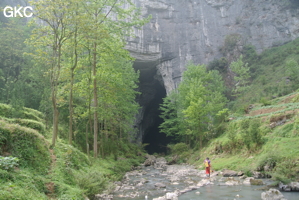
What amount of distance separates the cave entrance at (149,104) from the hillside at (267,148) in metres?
28.0

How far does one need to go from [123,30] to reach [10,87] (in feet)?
47.8

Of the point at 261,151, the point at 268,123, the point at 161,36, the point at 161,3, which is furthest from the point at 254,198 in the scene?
the point at 161,3

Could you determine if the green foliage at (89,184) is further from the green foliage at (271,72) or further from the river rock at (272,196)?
the green foliage at (271,72)

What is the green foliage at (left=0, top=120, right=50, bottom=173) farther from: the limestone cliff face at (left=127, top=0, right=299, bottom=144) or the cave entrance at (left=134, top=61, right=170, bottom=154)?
the cave entrance at (left=134, top=61, right=170, bottom=154)

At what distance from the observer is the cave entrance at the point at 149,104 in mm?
46844

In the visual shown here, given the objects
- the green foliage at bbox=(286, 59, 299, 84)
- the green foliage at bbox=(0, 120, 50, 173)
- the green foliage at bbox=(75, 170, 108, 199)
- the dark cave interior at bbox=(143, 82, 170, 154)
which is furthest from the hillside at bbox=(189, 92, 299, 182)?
the dark cave interior at bbox=(143, 82, 170, 154)

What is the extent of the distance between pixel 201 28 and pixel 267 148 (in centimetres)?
3524

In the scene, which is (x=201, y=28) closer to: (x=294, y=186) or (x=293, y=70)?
(x=293, y=70)

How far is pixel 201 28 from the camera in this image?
147 ft

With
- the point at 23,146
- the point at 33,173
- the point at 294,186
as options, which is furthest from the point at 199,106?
the point at 33,173

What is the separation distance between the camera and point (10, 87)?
23.9m

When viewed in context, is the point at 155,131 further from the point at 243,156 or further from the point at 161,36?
the point at 243,156

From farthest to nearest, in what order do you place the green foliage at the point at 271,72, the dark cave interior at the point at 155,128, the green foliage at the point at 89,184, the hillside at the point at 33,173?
the dark cave interior at the point at 155,128
the green foliage at the point at 271,72
the green foliage at the point at 89,184
the hillside at the point at 33,173

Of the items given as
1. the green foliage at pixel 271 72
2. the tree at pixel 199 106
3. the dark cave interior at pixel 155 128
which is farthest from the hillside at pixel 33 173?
the dark cave interior at pixel 155 128
